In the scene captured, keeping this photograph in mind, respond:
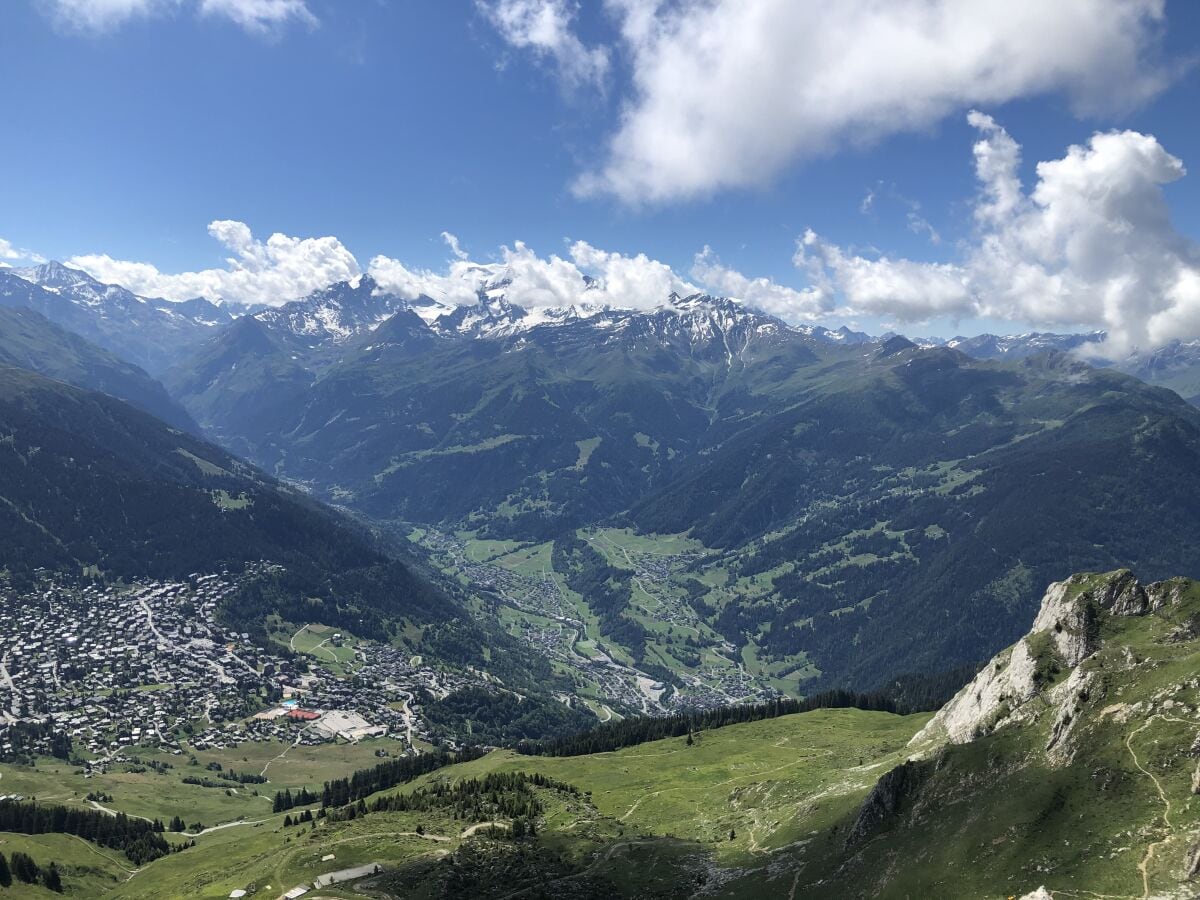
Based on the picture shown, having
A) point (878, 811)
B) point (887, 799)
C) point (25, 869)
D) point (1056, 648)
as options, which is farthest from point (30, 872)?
point (1056, 648)

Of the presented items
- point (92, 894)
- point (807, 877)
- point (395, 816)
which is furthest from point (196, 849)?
point (807, 877)

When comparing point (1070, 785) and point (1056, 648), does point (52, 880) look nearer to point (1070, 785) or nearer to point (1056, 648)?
point (1070, 785)

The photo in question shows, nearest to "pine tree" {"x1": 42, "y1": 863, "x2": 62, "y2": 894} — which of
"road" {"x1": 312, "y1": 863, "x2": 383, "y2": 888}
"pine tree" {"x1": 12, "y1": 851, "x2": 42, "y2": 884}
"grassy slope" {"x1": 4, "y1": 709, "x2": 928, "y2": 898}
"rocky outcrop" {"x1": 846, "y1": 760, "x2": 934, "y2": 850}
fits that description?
"pine tree" {"x1": 12, "y1": 851, "x2": 42, "y2": 884}

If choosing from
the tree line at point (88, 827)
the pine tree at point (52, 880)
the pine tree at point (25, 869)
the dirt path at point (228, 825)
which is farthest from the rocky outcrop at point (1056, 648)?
the dirt path at point (228, 825)

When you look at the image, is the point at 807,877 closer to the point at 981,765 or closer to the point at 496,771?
the point at 981,765

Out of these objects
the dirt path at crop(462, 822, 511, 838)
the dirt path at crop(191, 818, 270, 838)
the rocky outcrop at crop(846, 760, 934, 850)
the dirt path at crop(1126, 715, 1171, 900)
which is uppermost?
the dirt path at crop(1126, 715, 1171, 900)

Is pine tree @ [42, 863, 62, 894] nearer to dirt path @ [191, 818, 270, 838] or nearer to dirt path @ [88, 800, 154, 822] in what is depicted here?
dirt path @ [191, 818, 270, 838]

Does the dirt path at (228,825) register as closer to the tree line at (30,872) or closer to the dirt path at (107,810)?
the dirt path at (107,810)
